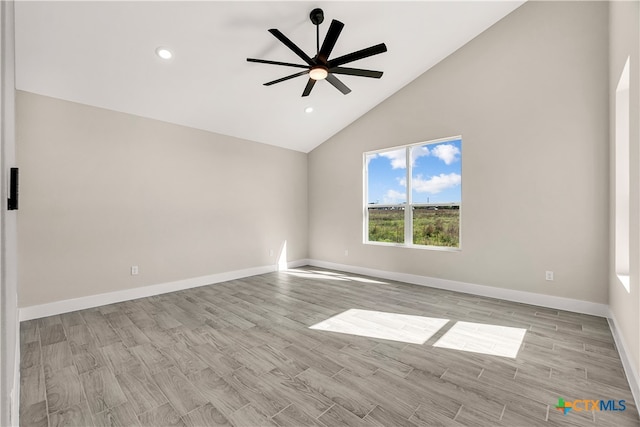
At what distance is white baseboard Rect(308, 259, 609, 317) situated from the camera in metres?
3.30

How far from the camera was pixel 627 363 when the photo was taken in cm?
216

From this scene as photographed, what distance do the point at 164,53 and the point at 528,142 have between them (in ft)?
14.5

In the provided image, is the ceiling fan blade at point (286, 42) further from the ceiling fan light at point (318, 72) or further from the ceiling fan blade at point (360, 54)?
the ceiling fan blade at point (360, 54)

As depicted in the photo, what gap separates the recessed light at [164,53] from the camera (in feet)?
10.1

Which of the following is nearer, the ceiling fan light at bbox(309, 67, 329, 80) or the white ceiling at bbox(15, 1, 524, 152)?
the white ceiling at bbox(15, 1, 524, 152)

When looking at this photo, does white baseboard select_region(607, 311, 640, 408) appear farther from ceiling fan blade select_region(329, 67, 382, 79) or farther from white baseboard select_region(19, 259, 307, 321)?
white baseboard select_region(19, 259, 307, 321)

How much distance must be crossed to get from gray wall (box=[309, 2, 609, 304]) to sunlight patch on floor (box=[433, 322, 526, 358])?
45.9 inches

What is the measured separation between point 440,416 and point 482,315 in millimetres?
1917

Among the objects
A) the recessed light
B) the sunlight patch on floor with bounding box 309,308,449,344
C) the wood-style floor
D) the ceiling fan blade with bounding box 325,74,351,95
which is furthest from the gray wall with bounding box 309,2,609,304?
the recessed light

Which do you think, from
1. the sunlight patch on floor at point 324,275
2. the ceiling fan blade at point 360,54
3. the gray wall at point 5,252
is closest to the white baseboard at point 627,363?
the sunlight patch on floor at point 324,275

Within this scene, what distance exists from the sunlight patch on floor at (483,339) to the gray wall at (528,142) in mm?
1167

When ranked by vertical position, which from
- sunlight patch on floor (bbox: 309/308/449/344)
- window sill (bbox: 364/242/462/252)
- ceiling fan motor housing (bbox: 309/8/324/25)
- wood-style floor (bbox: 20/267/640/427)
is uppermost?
ceiling fan motor housing (bbox: 309/8/324/25)

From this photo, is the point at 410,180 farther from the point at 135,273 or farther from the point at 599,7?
the point at 135,273

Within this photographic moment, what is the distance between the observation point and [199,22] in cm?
291
